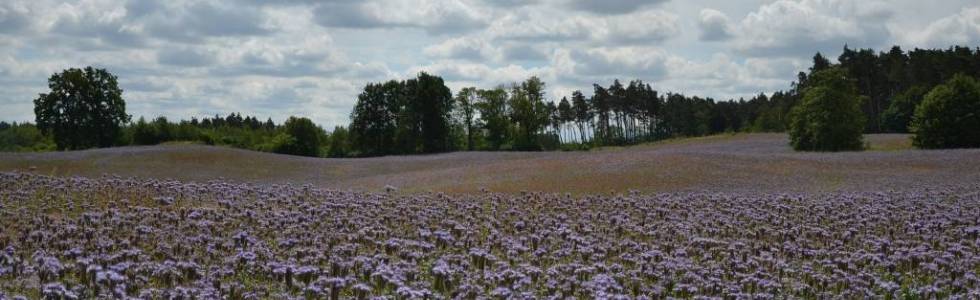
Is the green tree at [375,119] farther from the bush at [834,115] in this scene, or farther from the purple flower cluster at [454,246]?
the purple flower cluster at [454,246]

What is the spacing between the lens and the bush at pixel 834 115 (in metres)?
63.1

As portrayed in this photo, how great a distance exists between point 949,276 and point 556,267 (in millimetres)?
6476

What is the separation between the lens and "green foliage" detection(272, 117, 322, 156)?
84.1m

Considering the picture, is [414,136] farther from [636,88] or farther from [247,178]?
[636,88]

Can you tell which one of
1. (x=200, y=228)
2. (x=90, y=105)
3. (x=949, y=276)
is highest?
(x=90, y=105)

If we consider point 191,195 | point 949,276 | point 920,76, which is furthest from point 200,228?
point 920,76

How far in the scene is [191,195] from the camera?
22.3m

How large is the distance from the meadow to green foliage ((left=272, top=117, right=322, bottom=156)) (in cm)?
5806

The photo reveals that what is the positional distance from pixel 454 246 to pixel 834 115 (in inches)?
2077

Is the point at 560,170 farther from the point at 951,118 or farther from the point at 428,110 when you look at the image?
the point at 428,110

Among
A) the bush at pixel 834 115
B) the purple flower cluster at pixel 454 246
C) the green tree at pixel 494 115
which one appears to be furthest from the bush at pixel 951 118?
the green tree at pixel 494 115

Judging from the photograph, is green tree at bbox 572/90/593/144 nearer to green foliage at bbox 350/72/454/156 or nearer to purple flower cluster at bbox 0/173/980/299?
green foliage at bbox 350/72/454/156

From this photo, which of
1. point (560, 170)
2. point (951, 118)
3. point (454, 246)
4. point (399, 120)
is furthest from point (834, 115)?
point (454, 246)

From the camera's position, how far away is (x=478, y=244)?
54.9 feet
